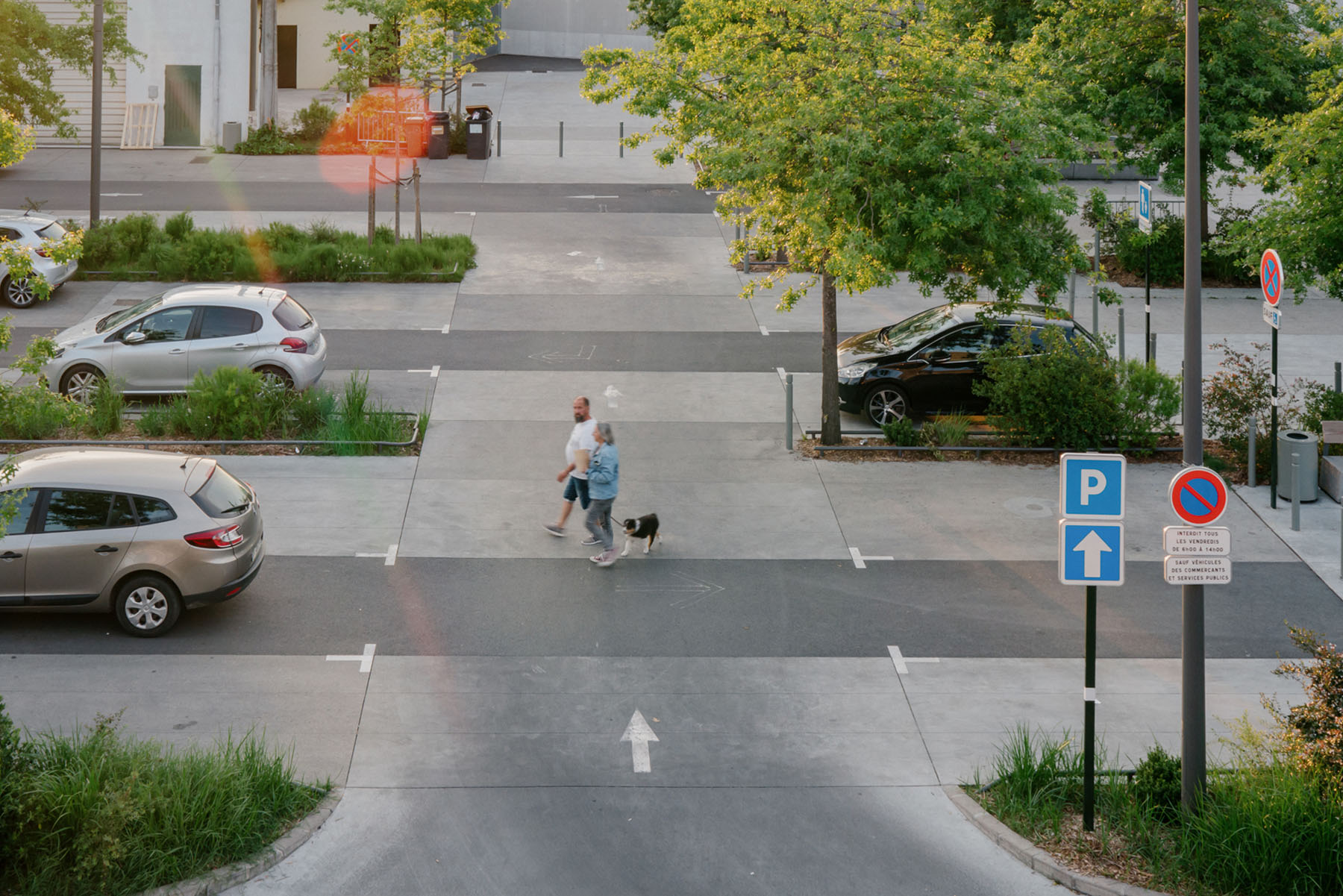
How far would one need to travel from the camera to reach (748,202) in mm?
17953

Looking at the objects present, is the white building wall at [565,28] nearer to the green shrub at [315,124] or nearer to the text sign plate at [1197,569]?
the green shrub at [315,124]

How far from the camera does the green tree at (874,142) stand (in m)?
16.2

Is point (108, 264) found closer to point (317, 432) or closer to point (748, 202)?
point (317, 432)

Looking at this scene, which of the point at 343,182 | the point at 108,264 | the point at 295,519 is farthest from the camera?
the point at 343,182

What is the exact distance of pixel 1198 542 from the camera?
968 cm

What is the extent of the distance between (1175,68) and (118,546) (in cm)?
1977

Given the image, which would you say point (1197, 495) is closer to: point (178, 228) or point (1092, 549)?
point (1092, 549)

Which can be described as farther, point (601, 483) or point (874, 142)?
point (874, 142)

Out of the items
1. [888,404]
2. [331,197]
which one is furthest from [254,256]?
[888,404]

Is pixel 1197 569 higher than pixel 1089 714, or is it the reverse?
pixel 1197 569

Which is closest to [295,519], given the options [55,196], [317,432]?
[317,432]

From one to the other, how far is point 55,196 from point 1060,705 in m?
27.0

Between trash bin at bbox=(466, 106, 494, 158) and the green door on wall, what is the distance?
7399mm

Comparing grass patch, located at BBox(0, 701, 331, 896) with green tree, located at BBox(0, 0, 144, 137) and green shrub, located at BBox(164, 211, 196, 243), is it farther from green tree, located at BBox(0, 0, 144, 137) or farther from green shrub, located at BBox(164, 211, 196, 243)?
green tree, located at BBox(0, 0, 144, 137)
